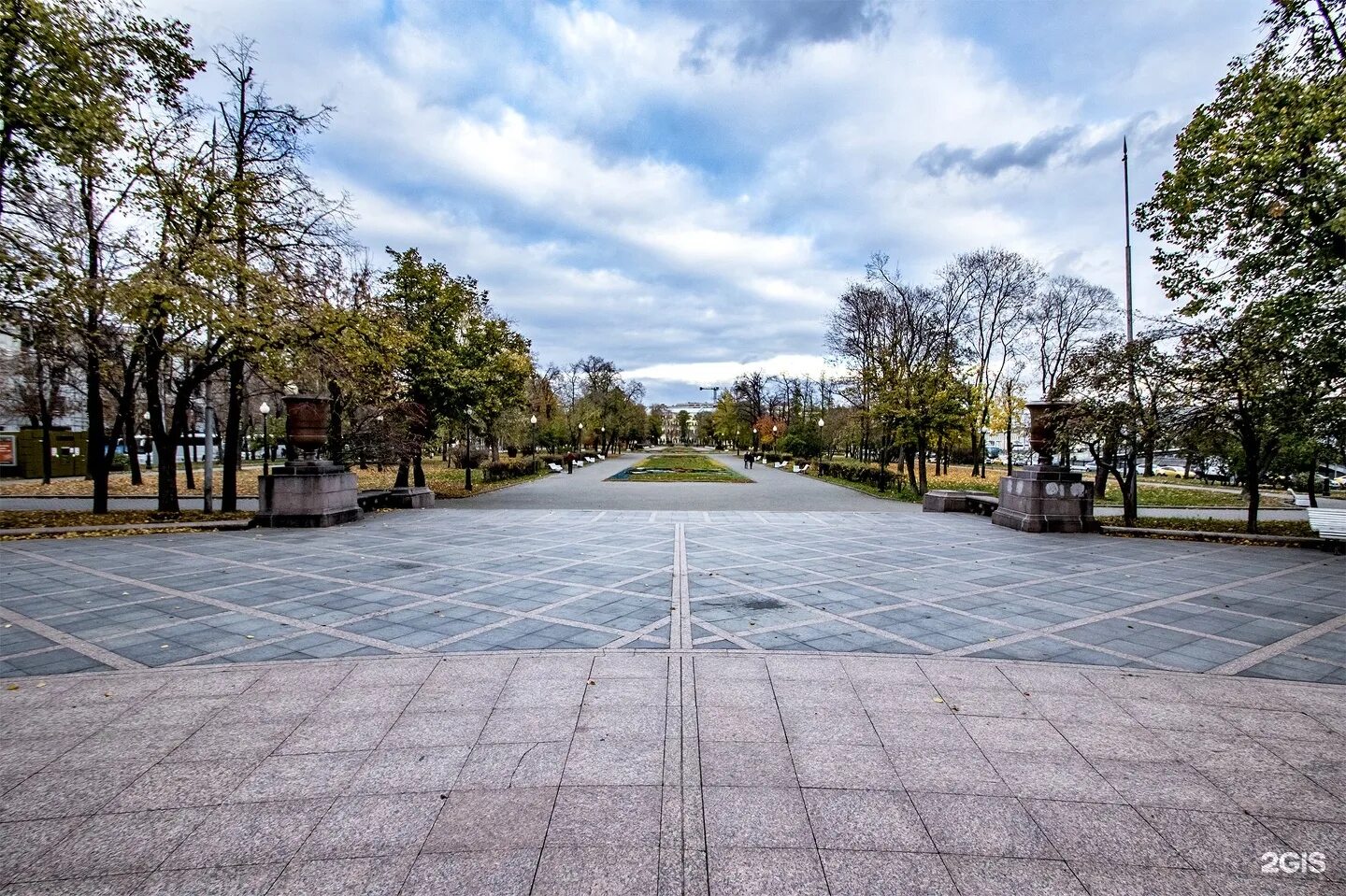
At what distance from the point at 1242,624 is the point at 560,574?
22.2ft

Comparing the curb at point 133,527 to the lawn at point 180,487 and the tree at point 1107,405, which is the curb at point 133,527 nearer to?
the lawn at point 180,487

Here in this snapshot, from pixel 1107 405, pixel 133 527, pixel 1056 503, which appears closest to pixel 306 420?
pixel 133 527

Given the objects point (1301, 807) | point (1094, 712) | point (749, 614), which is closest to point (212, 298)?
point (749, 614)

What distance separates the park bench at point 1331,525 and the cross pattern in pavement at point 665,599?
26.5 inches

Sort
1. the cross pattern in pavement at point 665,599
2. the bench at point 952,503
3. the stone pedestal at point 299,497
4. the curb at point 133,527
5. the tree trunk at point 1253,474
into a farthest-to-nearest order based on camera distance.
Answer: the bench at point 952,503
the tree trunk at point 1253,474
the stone pedestal at point 299,497
the curb at point 133,527
the cross pattern in pavement at point 665,599

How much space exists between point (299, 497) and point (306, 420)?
1485 millimetres

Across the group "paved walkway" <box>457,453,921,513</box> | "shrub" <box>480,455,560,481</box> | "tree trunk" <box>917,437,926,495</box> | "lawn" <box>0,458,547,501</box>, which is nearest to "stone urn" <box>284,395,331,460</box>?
"paved walkway" <box>457,453,921,513</box>

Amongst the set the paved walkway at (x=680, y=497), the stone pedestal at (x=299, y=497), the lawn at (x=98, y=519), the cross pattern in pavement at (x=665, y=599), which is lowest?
the paved walkway at (x=680, y=497)

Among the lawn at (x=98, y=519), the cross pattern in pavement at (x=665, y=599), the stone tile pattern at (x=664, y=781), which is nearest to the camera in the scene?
the stone tile pattern at (x=664, y=781)

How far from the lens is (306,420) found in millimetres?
11289

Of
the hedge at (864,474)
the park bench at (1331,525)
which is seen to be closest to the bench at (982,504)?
the park bench at (1331,525)

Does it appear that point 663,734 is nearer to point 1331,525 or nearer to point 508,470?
point 1331,525

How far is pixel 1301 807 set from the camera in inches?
101

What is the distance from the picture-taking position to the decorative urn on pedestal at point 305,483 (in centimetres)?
1101
